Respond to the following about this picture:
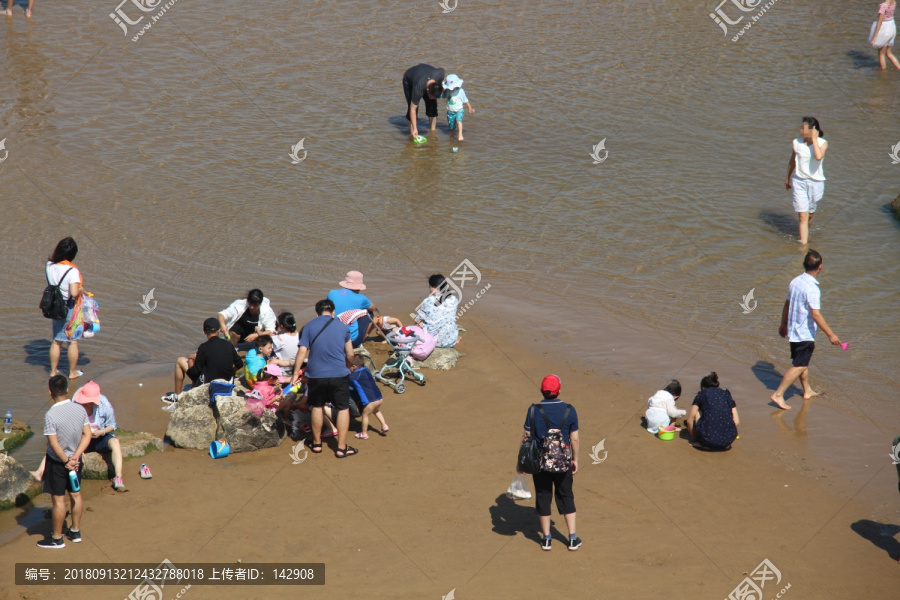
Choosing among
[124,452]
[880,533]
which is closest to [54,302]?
[124,452]

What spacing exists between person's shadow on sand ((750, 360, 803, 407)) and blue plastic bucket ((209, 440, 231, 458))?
5372 mm

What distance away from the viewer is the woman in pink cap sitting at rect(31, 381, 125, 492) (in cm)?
677

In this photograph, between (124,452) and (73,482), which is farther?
(124,452)

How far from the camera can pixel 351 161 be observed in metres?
14.3

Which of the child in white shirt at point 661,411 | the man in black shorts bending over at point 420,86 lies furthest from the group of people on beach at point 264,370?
the man in black shorts bending over at point 420,86

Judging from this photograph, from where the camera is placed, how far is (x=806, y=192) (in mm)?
11469

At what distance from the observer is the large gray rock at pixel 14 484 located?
6633mm

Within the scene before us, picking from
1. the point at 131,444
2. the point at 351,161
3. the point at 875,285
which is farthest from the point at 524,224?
the point at 131,444

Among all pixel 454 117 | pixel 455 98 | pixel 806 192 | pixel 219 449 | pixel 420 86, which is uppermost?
pixel 420 86

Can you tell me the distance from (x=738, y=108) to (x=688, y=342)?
8.13 metres

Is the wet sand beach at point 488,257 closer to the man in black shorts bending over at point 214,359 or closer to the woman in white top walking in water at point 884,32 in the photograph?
the woman in white top walking in water at point 884,32

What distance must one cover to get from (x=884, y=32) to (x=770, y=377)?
11297mm

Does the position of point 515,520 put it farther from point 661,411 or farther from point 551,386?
point 661,411

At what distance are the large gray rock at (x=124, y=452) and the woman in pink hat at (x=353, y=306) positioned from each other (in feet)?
7.43
